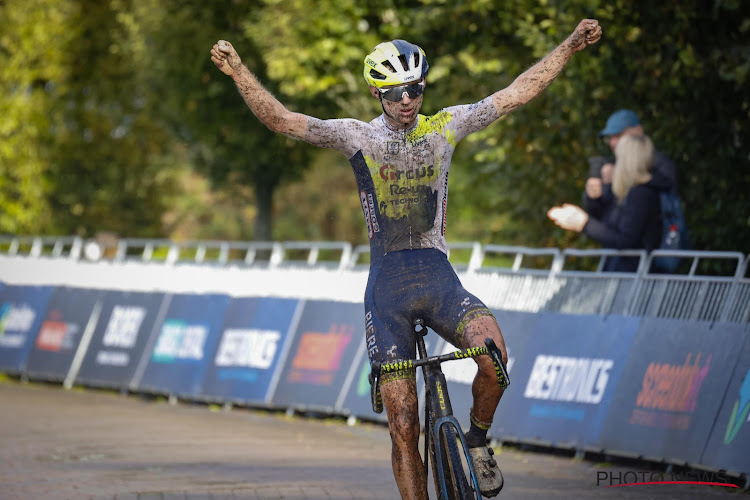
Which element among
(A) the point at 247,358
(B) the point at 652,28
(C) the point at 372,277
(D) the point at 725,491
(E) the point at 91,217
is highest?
(B) the point at 652,28

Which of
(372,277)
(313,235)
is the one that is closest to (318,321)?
(372,277)

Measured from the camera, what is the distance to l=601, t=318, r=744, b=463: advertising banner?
10.2 metres

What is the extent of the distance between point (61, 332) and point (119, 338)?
1.46 m

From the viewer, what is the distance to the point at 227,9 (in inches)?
1544

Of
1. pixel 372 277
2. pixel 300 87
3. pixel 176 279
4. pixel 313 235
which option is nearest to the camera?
pixel 372 277

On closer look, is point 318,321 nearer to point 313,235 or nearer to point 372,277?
point 372,277

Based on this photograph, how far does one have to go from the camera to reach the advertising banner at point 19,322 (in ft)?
66.1

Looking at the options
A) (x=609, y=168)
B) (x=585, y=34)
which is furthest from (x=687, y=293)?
(x=585, y=34)

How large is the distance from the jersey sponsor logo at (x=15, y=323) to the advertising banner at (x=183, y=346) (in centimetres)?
311

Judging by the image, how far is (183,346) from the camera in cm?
1738

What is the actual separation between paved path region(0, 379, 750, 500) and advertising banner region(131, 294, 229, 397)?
0.77m

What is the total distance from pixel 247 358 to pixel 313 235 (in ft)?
149

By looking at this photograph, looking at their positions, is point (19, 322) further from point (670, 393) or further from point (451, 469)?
point (451, 469)

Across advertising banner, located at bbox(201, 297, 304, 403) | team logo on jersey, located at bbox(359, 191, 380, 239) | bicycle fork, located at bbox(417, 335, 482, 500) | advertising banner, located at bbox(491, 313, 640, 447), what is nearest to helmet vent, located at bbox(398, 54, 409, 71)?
team logo on jersey, located at bbox(359, 191, 380, 239)
